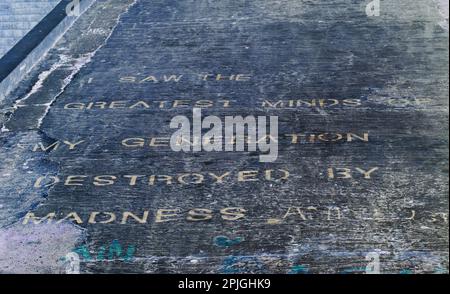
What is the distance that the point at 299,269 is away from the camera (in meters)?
→ 7.64

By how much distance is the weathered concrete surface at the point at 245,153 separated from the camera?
811cm

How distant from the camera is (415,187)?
912 centimetres

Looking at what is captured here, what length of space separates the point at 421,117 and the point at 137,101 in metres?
3.90

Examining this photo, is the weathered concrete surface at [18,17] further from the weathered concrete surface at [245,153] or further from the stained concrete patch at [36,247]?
the stained concrete patch at [36,247]

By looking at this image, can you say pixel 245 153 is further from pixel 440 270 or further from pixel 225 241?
pixel 440 270

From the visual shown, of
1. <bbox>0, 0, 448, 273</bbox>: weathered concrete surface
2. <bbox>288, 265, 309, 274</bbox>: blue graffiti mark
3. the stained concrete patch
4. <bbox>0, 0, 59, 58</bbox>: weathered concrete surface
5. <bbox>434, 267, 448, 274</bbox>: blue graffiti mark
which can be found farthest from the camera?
<bbox>0, 0, 59, 58</bbox>: weathered concrete surface

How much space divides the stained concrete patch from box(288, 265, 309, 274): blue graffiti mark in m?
2.08

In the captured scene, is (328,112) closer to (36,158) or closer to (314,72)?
(314,72)

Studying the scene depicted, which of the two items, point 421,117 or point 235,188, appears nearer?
point 235,188

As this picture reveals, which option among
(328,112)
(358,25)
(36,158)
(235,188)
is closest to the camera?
(235,188)

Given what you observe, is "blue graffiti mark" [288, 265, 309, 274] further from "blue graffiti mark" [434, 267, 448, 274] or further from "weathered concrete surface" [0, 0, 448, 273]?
"blue graffiti mark" [434, 267, 448, 274]

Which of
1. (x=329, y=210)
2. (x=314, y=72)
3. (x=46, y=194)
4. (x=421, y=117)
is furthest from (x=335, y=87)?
(x=46, y=194)

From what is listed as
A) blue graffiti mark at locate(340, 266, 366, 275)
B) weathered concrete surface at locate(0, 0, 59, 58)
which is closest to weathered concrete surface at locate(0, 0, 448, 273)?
blue graffiti mark at locate(340, 266, 366, 275)

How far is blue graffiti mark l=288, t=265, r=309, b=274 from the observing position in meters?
7.60
